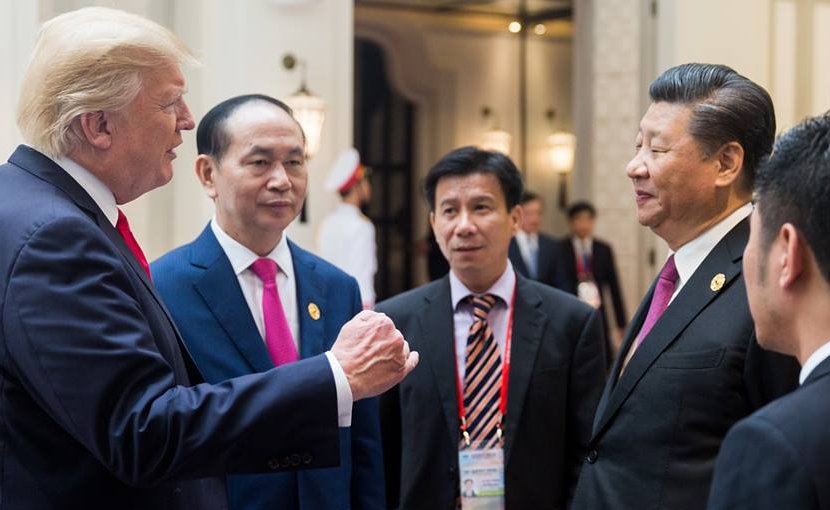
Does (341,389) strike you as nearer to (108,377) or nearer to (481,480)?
(108,377)

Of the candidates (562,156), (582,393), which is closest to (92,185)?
(582,393)

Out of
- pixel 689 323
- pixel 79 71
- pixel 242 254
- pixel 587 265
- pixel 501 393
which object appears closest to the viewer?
pixel 79 71

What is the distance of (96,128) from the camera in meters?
2.02

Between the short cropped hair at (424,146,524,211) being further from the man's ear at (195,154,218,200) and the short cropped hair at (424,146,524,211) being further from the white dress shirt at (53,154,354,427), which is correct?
the white dress shirt at (53,154,354,427)

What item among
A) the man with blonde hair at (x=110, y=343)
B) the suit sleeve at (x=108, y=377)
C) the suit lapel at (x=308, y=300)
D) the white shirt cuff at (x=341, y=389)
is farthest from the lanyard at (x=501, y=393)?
the suit sleeve at (x=108, y=377)

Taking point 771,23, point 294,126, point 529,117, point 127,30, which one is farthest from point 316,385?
point 529,117

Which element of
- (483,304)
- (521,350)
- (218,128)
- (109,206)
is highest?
(218,128)

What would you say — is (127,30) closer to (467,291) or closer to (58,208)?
(58,208)

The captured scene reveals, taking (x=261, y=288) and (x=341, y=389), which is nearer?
(x=341, y=389)

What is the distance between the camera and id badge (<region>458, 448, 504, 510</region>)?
295 cm

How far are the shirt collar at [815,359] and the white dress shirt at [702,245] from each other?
0.94 meters

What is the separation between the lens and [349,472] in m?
2.81

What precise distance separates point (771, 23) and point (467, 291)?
7249 mm

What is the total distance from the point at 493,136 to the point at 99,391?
1362 centimetres
